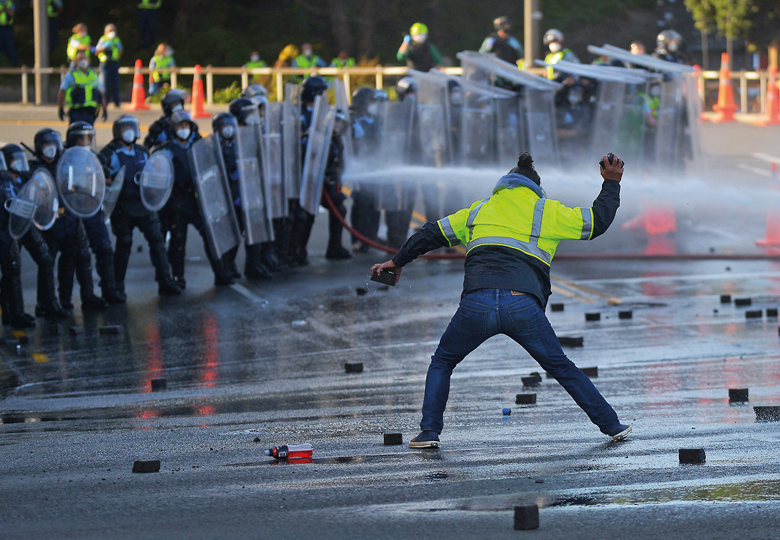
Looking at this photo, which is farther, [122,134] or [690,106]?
[690,106]

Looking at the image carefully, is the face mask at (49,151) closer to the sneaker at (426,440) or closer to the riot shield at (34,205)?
the riot shield at (34,205)

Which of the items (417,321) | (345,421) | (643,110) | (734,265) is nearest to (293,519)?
(345,421)

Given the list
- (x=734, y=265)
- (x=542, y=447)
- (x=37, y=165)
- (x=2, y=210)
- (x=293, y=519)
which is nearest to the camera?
(x=293, y=519)

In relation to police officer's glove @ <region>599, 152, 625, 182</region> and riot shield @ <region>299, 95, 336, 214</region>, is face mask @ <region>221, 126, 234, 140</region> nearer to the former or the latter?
riot shield @ <region>299, 95, 336, 214</region>

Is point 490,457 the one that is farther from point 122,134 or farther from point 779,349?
point 122,134

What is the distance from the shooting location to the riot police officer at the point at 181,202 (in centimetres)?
1255

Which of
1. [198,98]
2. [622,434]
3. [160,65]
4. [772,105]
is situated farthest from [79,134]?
[772,105]

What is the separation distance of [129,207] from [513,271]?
6.84 meters

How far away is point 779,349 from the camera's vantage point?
9258mm

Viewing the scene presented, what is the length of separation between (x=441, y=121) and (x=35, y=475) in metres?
10.6

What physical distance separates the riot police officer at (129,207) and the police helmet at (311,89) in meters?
2.54

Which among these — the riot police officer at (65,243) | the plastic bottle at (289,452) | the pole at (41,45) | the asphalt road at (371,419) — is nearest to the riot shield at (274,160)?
the asphalt road at (371,419)

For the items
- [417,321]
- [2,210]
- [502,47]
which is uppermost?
[502,47]

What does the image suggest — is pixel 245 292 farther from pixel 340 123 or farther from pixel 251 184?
pixel 340 123
